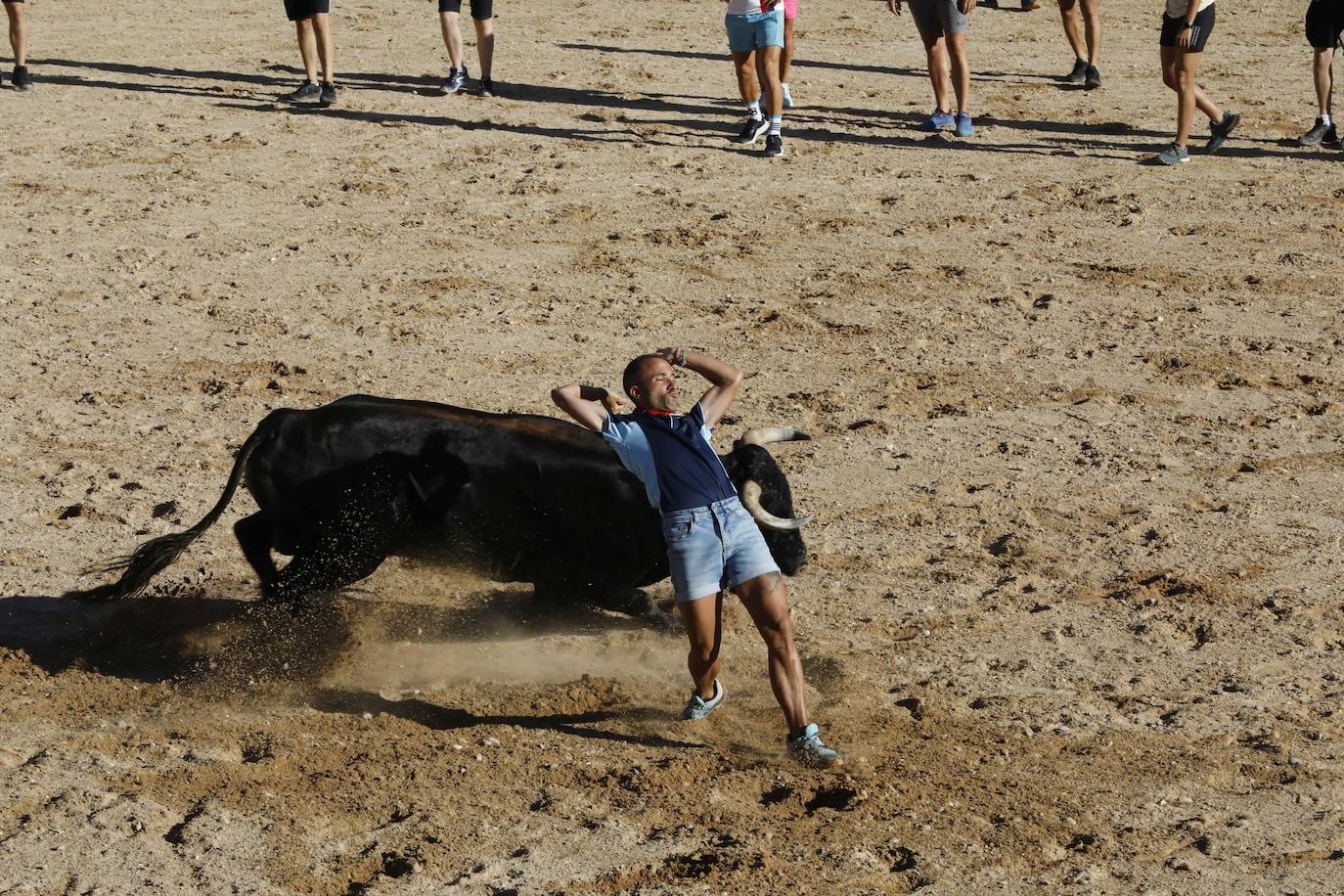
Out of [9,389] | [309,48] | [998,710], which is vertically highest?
[309,48]

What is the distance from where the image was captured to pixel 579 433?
604cm

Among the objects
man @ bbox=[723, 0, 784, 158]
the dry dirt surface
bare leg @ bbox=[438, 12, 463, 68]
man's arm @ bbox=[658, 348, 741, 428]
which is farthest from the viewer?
bare leg @ bbox=[438, 12, 463, 68]

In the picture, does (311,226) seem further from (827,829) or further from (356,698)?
(827,829)

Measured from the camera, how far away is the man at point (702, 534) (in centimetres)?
502

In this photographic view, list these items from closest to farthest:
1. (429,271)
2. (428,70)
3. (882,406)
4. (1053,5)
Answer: (882,406), (429,271), (428,70), (1053,5)

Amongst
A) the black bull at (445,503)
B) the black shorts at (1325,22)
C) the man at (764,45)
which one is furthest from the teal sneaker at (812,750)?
the black shorts at (1325,22)

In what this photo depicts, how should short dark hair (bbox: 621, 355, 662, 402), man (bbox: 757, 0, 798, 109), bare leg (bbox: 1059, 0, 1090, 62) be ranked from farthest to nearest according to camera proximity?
bare leg (bbox: 1059, 0, 1090, 62) → man (bbox: 757, 0, 798, 109) → short dark hair (bbox: 621, 355, 662, 402)

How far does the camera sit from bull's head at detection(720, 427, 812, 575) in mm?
5328

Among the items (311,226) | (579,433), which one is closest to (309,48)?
(311,226)

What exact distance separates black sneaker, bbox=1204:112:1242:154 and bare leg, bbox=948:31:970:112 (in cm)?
181

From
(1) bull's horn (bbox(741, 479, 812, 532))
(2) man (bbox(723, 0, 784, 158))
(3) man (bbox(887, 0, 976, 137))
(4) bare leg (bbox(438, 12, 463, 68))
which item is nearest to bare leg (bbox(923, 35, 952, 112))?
(3) man (bbox(887, 0, 976, 137))

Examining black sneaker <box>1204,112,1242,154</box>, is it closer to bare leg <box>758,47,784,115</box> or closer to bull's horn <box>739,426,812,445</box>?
bare leg <box>758,47,784,115</box>

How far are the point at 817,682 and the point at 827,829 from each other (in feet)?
3.54

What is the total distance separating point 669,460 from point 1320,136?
8868 millimetres
